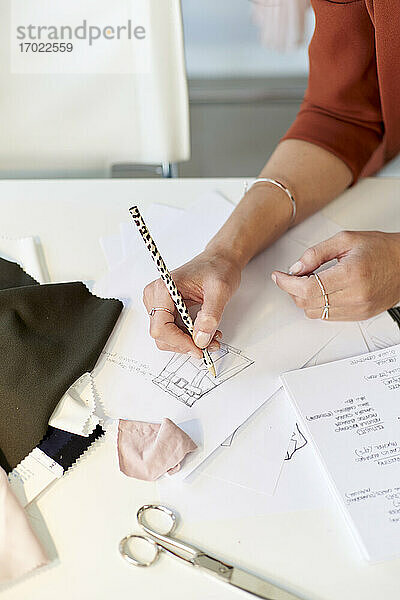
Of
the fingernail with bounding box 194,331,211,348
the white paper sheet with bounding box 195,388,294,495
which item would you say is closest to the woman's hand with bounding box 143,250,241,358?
the fingernail with bounding box 194,331,211,348

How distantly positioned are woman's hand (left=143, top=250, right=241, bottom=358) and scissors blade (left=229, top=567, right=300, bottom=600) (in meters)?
0.28

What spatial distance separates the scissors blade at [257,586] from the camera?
0.62m

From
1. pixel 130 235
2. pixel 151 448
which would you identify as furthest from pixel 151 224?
pixel 151 448

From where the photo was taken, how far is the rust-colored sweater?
0.98 metres

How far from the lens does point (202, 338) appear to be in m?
0.80

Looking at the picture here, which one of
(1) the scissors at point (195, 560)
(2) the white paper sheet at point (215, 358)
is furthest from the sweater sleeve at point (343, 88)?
(1) the scissors at point (195, 560)

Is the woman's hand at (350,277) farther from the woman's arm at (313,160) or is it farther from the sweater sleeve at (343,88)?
the sweater sleeve at (343,88)

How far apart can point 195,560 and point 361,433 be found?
0.78ft

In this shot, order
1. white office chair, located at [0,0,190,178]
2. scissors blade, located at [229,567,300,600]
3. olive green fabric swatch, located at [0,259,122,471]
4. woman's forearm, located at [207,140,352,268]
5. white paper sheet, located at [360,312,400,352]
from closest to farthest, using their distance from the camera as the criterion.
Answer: scissors blade, located at [229,567,300,600] → olive green fabric swatch, located at [0,259,122,471] → white paper sheet, located at [360,312,400,352] → woman's forearm, located at [207,140,352,268] → white office chair, located at [0,0,190,178]

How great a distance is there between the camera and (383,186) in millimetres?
1105

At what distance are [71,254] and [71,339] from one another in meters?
0.19

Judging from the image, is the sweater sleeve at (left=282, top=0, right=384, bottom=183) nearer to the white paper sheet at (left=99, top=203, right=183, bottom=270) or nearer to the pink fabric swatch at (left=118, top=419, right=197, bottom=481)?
the white paper sheet at (left=99, top=203, right=183, bottom=270)

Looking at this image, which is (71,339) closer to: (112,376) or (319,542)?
(112,376)

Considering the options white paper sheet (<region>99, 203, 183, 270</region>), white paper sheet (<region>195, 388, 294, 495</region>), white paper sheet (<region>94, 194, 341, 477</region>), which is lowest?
white paper sheet (<region>195, 388, 294, 495</region>)
